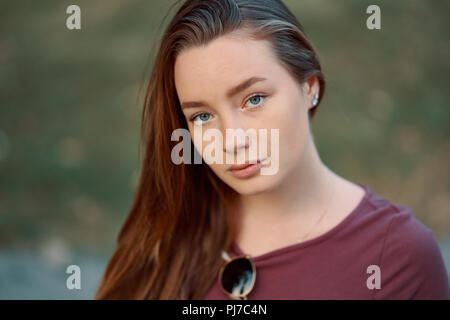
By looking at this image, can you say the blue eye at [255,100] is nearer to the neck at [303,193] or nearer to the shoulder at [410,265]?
the neck at [303,193]

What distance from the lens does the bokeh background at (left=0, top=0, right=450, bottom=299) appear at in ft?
7.33

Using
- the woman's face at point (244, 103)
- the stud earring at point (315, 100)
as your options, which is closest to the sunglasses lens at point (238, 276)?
the woman's face at point (244, 103)

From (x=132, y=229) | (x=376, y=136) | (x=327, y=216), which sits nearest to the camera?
(x=327, y=216)

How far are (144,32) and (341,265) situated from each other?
4.94 ft

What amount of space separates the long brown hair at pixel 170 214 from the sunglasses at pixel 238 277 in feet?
0.20

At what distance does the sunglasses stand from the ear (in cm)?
51

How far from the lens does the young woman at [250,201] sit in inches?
56.1

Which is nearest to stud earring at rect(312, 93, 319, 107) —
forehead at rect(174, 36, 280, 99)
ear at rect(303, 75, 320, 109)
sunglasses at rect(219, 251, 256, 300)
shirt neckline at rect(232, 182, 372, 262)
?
ear at rect(303, 75, 320, 109)

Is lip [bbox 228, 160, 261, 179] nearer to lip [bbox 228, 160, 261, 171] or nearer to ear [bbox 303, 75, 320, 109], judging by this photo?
lip [bbox 228, 160, 261, 171]

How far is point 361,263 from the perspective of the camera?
1535 mm

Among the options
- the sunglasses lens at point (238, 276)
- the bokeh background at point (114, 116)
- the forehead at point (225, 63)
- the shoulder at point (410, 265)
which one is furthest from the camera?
the bokeh background at point (114, 116)
